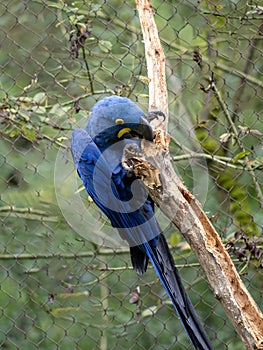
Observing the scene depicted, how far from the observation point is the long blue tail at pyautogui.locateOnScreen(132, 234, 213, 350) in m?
1.89

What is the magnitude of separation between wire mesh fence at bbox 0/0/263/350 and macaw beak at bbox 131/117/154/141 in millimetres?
599

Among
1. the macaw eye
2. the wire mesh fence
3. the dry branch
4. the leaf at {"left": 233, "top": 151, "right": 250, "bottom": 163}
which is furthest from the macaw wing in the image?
the leaf at {"left": 233, "top": 151, "right": 250, "bottom": 163}

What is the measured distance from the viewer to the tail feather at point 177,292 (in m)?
1.89

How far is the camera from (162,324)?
9.39 feet

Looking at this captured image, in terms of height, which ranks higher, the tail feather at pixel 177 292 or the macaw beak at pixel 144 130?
the macaw beak at pixel 144 130

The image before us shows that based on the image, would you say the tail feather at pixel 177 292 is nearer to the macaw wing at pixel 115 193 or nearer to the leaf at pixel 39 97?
the macaw wing at pixel 115 193

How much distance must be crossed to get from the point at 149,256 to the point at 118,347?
0.90 meters

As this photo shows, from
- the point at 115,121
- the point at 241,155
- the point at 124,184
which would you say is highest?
the point at 115,121

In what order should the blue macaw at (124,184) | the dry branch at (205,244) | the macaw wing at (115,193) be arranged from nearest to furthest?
the dry branch at (205,244) → the blue macaw at (124,184) → the macaw wing at (115,193)

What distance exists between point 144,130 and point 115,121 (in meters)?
0.20

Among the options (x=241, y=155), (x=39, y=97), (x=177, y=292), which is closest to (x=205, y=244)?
(x=177, y=292)

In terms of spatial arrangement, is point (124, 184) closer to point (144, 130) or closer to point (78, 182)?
point (144, 130)

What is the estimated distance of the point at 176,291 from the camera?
1.97m

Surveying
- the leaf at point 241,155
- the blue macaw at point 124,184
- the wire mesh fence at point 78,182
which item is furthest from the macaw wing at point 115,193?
the leaf at point 241,155
